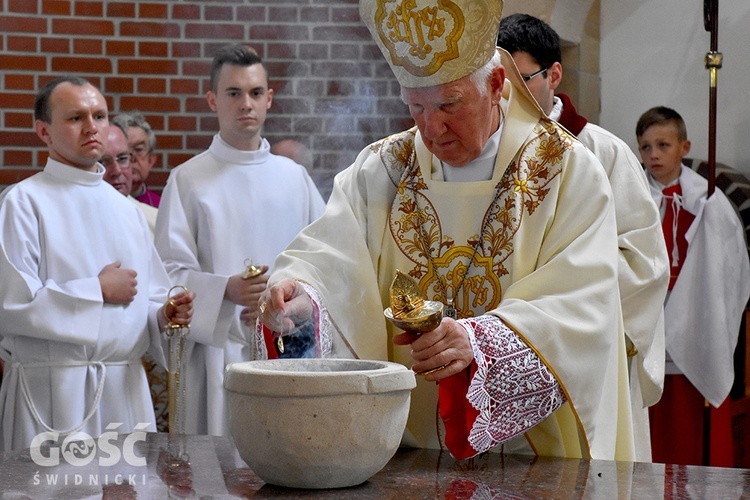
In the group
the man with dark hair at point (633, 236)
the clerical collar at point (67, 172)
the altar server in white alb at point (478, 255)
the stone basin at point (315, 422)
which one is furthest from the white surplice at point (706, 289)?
the stone basin at point (315, 422)

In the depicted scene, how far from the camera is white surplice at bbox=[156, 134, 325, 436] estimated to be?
461 centimetres

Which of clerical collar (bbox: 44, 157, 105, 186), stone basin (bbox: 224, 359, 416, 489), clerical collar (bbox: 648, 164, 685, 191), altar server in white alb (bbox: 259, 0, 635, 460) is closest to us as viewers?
stone basin (bbox: 224, 359, 416, 489)

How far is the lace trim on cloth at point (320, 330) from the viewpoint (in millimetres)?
2453

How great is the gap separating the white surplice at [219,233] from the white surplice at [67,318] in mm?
274

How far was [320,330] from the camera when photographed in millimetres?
2473

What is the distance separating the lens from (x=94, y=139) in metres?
4.38

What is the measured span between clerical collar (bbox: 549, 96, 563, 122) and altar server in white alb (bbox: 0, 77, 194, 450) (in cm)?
148

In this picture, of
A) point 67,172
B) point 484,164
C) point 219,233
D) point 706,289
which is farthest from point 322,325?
point 706,289

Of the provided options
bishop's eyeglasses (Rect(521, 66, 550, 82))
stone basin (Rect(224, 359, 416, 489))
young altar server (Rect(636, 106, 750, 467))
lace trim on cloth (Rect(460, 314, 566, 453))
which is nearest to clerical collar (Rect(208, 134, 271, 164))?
bishop's eyeglasses (Rect(521, 66, 550, 82))

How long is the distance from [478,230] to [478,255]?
6 centimetres

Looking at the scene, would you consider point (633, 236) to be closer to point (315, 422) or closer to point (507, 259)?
point (507, 259)

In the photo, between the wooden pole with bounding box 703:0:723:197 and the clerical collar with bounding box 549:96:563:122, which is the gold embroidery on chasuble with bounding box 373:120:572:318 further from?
the wooden pole with bounding box 703:0:723:197

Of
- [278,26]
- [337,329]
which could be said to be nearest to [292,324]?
[337,329]

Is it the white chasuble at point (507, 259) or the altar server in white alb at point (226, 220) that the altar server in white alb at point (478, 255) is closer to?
the white chasuble at point (507, 259)
